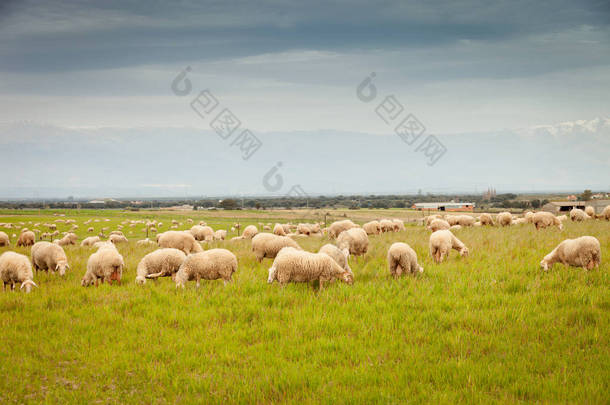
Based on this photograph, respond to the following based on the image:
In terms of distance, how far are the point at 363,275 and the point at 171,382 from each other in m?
7.39

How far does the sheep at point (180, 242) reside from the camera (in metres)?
17.9

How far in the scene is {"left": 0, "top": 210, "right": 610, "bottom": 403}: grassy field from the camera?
545 cm

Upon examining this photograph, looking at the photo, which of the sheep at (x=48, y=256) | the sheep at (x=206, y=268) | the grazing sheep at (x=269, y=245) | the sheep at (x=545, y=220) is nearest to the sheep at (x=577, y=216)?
the sheep at (x=545, y=220)

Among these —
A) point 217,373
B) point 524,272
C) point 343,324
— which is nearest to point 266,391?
point 217,373

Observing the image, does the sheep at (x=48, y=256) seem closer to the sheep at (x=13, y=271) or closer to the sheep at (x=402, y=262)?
the sheep at (x=13, y=271)

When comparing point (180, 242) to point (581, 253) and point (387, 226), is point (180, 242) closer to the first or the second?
point (581, 253)

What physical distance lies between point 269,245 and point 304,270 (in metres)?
5.23

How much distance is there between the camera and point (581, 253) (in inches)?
430

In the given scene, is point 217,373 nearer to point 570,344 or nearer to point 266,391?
point 266,391

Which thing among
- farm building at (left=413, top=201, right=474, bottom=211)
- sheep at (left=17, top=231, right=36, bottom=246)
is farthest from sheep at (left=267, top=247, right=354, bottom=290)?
farm building at (left=413, top=201, right=474, bottom=211)

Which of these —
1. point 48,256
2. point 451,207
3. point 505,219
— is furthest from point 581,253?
point 451,207

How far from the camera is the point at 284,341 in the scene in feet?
22.8

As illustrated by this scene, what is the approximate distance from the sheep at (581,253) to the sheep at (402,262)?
396cm

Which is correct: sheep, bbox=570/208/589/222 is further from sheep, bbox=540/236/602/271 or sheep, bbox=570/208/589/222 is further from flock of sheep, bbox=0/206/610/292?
sheep, bbox=540/236/602/271
